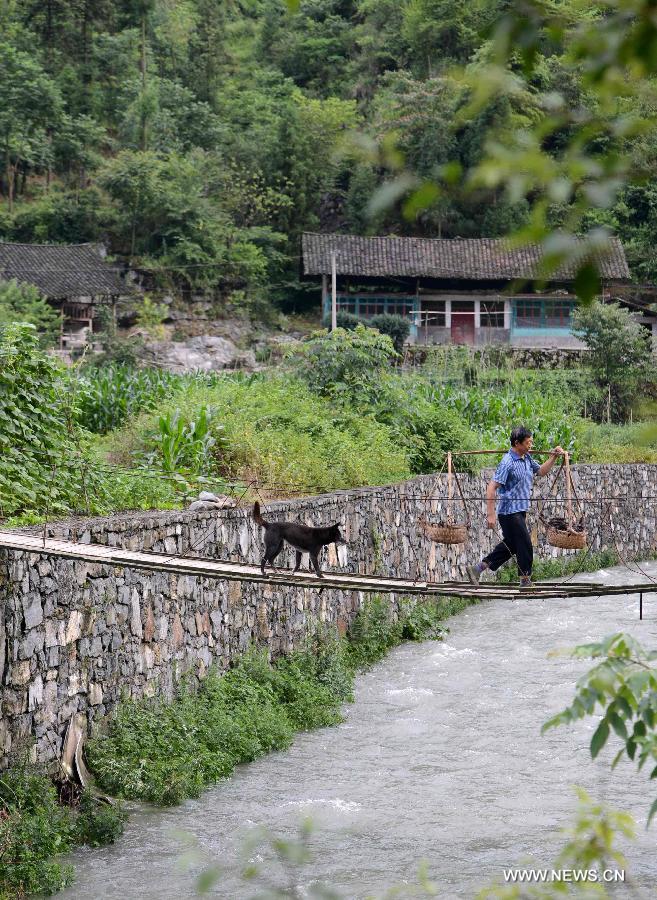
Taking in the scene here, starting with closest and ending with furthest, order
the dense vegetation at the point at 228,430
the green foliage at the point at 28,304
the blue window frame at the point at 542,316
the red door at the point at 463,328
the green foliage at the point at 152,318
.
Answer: the dense vegetation at the point at 228,430, the green foliage at the point at 28,304, the green foliage at the point at 152,318, the blue window frame at the point at 542,316, the red door at the point at 463,328

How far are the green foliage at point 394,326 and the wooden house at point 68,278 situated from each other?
6.66 metres

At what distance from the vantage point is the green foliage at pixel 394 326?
94.6ft

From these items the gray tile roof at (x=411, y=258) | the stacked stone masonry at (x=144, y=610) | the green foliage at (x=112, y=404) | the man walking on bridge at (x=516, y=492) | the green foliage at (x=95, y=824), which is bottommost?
the green foliage at (x=95, y=824)

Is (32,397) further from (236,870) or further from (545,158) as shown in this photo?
(545,158)

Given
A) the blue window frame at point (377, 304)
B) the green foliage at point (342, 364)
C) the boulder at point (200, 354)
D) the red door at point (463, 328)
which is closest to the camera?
the green foliage at point (342, 364)

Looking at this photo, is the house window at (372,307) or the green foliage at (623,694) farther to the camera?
the house window at (372,307)

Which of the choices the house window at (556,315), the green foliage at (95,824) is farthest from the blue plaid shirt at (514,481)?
the house window at (556,315)

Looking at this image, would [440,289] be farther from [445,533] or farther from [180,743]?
[180,743]

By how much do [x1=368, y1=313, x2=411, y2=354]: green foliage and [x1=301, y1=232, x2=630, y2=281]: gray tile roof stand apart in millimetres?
2020

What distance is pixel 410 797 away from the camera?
25.2 feet

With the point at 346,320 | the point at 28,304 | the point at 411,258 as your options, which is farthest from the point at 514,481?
the point at 411,258

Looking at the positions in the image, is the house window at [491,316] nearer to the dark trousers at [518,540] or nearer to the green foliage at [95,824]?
the dark trousers at [518,540]

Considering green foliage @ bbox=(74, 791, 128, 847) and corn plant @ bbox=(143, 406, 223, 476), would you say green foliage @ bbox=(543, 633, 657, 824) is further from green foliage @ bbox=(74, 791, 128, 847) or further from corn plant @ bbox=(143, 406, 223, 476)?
corn plant @ bbox=(143, 406, 223, 476)

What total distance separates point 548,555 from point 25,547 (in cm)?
1248
